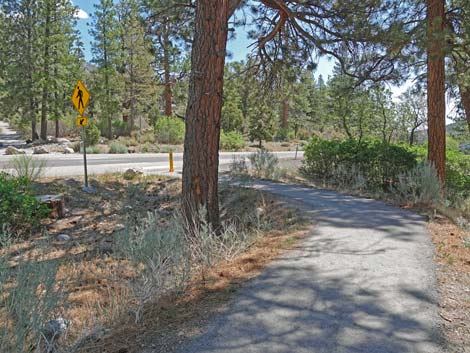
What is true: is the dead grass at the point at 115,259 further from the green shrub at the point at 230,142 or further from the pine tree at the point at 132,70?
the pine tree at the point at 132,70

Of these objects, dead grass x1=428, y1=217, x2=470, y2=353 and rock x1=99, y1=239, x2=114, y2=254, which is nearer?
dead grass x1=428, y1=217, x2=470, y2=353

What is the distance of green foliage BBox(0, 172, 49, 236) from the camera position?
790 centimetres

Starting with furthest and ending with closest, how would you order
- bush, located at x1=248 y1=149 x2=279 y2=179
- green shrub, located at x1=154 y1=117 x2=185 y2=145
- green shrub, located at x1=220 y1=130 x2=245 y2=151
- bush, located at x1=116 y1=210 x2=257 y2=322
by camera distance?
green shrub, located at x1=220 y1=130 x2=245 y2=151
green shrub, located at x1=154 y1=117 x2=185 y2=145
bush, located at x1=248 y1=149 x2=279 y2=179
bush, located at x1=116 y1=210 x2=257 y2=322

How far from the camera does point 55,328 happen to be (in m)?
2.87

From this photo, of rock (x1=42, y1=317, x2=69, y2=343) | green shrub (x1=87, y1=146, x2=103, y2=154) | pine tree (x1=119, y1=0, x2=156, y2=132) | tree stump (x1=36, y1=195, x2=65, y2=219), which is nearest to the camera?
rock (x1=42, y1=317, x2=69, y2=343)

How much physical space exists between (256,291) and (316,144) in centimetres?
1062

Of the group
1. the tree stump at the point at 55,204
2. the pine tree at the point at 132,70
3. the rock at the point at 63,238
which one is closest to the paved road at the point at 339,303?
the rock at the point at 63,238

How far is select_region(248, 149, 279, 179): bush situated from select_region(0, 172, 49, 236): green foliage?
7.38m

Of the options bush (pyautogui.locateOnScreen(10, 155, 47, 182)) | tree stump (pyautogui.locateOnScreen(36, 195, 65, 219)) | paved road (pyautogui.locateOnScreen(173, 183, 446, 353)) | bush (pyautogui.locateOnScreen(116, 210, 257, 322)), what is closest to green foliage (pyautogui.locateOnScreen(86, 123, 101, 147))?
bush (pyautogui.locateOnScreen(10, 155, 47, 182))

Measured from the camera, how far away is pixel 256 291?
3734mm

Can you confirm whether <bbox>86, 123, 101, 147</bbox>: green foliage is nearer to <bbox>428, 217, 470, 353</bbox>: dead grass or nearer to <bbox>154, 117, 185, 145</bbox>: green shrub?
<bbox>154, 117, 185, 145</bbox>: green shrub

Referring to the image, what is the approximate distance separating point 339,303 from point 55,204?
7694 millimetres

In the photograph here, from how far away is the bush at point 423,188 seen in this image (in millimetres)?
8383

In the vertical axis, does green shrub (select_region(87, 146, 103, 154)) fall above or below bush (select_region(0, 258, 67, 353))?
above
